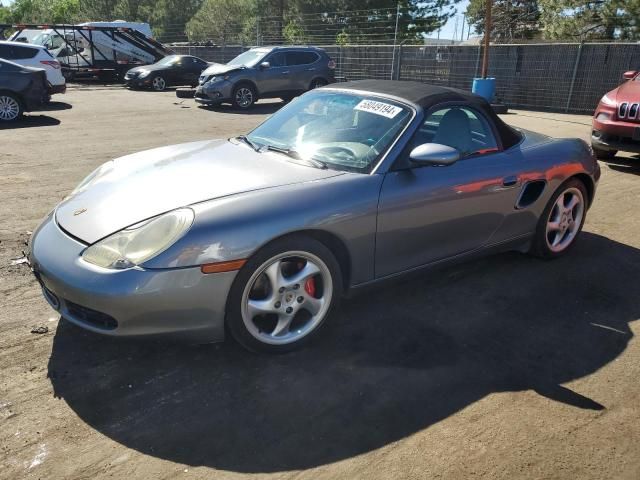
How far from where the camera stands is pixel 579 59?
14.6 m

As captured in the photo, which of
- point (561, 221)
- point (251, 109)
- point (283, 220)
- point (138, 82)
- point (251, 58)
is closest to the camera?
point (283, 220)

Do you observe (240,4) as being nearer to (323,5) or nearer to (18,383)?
(323,5)

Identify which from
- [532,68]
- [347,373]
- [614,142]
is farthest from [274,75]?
Result: [347,373]

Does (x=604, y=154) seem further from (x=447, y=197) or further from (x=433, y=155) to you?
(x=433, y=155)

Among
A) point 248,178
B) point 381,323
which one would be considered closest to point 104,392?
point 248,178

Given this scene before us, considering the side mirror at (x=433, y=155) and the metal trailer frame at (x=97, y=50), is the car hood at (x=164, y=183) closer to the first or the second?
the side mirror at (x=433, y=155)

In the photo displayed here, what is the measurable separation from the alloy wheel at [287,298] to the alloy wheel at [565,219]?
231 centimetres

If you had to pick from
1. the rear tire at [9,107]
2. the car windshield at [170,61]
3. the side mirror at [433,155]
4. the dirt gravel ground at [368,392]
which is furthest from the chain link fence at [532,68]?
the side mirror at [433,155]

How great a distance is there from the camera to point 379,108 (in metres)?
3.70

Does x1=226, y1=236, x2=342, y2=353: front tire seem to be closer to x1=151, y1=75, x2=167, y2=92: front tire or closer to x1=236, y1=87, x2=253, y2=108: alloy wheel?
x1=236, y1=87, x2=253, y2=108: alloy wheel

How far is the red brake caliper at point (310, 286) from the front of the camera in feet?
10.0

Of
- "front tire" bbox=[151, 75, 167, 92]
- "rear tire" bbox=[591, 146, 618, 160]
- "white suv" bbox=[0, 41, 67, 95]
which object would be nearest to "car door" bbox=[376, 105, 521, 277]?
"rear tire" bbox=[591, 146, 618, 160]

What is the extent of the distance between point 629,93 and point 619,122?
52 cm

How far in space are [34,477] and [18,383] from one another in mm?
699
